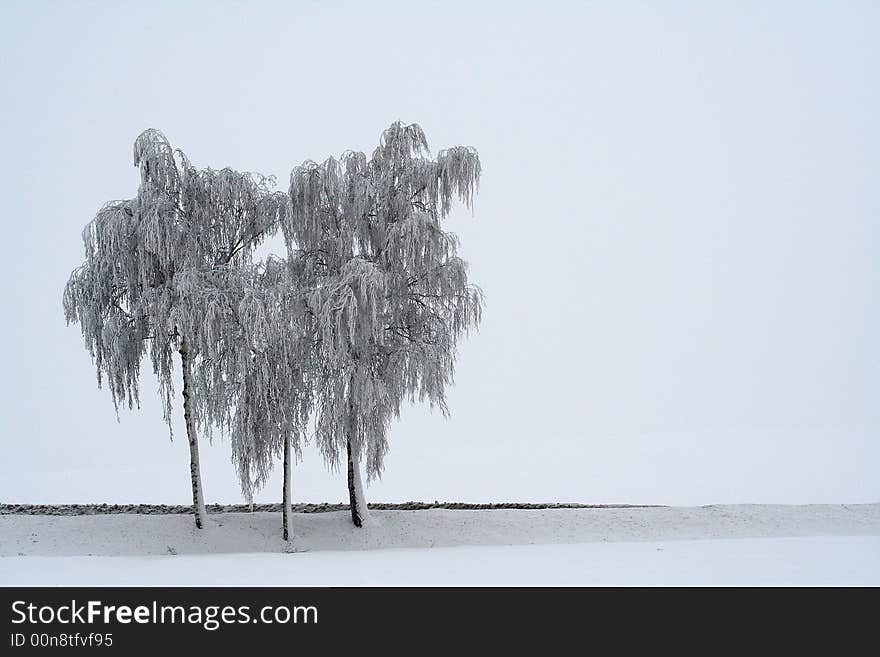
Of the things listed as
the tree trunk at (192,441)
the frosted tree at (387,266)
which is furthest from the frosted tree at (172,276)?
the frosted tree at (387,266)

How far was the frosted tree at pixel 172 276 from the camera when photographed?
12.6 metres

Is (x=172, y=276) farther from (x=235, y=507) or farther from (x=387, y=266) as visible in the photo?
(x=235, y=507)

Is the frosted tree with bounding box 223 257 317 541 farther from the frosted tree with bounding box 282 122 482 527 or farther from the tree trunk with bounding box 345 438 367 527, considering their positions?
the tree trunk with bounding box 345 438 367 527

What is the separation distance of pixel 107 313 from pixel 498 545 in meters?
7.19

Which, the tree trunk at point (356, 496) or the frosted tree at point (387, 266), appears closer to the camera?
the frosted tree at point (387, 266)

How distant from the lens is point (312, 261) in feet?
45.6

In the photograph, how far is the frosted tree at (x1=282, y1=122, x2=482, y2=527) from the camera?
13.1 meters

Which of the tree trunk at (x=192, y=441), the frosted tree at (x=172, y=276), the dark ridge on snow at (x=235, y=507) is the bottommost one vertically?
the dark ridge on snow at (x=235, y=507)

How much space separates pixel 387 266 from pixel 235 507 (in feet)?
18.9

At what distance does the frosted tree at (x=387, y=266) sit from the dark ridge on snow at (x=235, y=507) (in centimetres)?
179

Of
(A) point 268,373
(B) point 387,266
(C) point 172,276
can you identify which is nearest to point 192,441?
(A) point 268,373

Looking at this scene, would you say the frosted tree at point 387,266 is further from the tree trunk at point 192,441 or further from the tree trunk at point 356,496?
the tree trunk at point 192,441

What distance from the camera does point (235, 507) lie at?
52.6 feet
